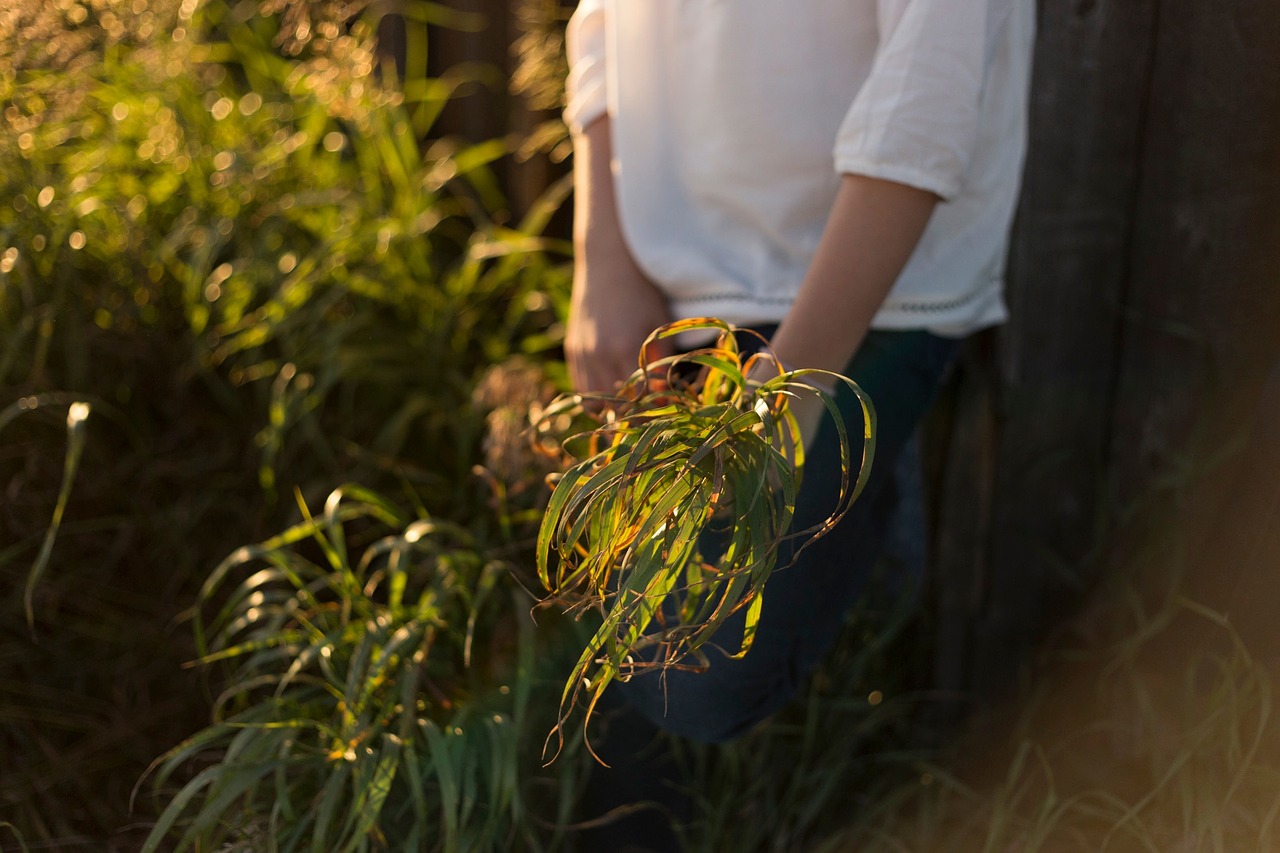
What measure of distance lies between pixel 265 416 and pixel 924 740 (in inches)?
45.7

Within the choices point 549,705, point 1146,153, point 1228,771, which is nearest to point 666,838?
point 549,705

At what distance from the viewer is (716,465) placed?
77 centimetres

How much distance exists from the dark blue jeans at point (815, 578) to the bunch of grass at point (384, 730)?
0.63ft

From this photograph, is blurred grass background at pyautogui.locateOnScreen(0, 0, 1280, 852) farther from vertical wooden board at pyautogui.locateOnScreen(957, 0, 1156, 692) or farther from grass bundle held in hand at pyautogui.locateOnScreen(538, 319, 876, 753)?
grass bundle held in hand at pyautogui.locateOnScreen(538, 319, 876, 753)

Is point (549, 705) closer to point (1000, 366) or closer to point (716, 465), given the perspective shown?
point (716, 465)

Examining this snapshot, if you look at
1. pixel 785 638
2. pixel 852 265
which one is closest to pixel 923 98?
pixel 852 265

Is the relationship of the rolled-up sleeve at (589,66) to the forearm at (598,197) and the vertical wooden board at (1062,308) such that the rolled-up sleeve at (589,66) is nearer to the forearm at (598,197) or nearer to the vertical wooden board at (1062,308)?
the forearm at (598,197)

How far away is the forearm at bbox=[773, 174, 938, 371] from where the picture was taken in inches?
39.2

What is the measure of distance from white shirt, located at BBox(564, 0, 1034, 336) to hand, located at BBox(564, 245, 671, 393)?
1.3 inches

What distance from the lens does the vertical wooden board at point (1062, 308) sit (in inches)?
52.4

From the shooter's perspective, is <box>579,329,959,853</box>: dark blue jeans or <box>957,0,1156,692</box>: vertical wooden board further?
<box>957,0,1156,692</box>: vertical wooden board

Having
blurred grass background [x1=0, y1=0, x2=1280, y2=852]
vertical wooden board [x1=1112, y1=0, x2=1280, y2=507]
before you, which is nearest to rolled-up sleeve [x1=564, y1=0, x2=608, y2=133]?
blurred grass background [x1=0, y1=0, x2=1280, y2=852]

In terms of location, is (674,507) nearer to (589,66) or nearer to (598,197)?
(598,197)

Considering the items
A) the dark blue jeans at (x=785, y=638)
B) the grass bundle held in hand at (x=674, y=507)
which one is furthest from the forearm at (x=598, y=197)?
the grass bundle held in hand at (x=674, y=507)
